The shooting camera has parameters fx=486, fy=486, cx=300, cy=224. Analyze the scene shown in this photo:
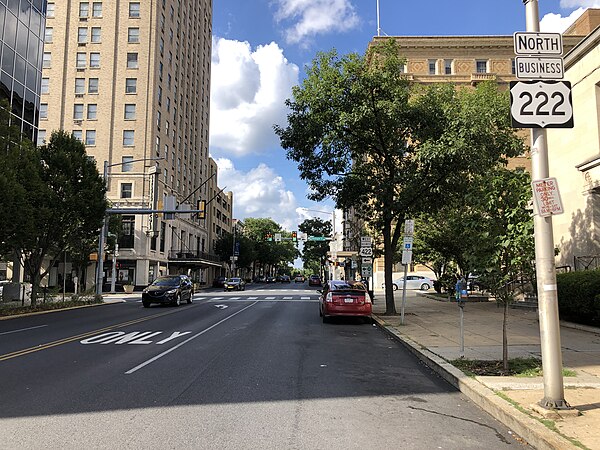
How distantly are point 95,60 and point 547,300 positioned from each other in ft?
190

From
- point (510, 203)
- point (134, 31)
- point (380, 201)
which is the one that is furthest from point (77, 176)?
point (134, 31)

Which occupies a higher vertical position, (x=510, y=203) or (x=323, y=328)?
(x=510, y=203)

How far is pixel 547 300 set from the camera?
564 centimetres

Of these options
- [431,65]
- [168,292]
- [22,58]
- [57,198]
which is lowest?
[168,292]

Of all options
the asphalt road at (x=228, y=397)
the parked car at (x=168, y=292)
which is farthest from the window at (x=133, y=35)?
the asphalt road at (x=228, y=397)

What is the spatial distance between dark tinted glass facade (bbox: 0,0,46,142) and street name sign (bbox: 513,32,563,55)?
27771mm

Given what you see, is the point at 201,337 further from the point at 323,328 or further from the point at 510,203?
the point at 510,203

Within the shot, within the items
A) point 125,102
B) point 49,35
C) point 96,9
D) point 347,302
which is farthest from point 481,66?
point 49,35

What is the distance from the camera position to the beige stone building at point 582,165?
1661 centimetres

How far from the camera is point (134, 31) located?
53969mm

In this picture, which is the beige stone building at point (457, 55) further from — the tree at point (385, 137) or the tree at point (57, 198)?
the tree at point (385, 137)

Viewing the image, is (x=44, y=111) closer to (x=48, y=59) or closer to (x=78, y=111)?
(x=78, y=111)

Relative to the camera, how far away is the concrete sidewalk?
16.4ft

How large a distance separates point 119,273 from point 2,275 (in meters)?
10.4
